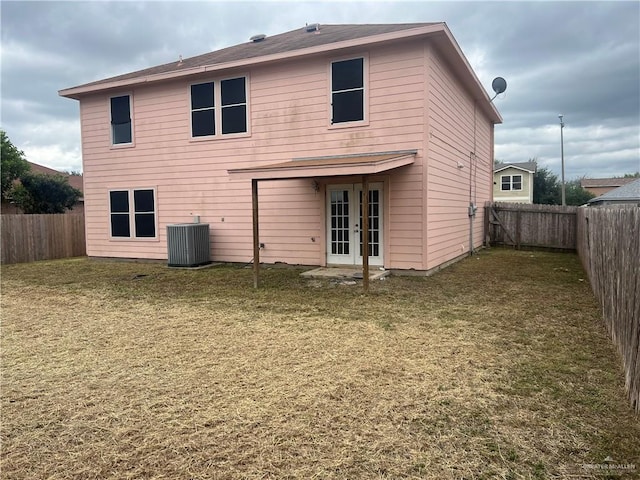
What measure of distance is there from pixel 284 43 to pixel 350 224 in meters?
5.19

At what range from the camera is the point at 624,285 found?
370 cm

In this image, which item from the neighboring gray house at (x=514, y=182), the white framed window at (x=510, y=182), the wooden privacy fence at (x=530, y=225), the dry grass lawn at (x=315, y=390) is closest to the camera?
the dry grass lawn at (x=315, y=390)

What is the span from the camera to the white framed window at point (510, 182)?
118ft

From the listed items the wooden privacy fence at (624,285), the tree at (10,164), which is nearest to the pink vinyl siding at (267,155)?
the wooden privacy fence at (624,285)

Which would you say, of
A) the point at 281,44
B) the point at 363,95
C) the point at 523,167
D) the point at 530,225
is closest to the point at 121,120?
the point at 281,44

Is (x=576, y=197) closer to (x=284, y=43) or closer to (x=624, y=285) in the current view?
(x=284, y=43)

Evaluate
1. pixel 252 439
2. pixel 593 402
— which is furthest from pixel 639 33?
pixel 252 439

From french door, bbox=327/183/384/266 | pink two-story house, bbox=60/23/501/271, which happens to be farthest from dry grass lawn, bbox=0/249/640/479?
pink two-story house, bbox=60/23/501/271

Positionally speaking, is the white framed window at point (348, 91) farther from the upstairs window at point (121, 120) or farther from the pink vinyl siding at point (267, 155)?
the upstairs window at point (121, 120)

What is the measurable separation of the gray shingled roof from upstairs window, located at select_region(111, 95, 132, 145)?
2.01 feet

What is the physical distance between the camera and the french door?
934 centimetres

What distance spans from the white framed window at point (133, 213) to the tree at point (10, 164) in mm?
14533

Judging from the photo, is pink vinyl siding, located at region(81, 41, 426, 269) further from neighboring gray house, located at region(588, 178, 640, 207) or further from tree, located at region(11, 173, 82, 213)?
tree, located at region(11, 173, 82, 213)

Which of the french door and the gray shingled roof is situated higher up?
the gray shingled roof
